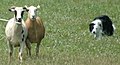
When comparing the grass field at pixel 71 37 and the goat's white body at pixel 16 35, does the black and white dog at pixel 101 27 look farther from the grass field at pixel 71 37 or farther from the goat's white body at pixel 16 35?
the goat's white body at pixel 16 35

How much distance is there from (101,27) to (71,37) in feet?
8.26

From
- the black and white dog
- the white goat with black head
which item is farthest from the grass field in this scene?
the white goat with black head

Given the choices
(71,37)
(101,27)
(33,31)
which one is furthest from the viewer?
(101,27)

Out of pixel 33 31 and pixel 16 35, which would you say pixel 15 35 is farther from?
pixel 33 31

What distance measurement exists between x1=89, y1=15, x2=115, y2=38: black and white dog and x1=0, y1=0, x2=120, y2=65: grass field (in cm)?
33

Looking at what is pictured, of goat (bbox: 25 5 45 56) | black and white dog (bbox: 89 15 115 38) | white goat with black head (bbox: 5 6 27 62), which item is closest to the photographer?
white goat with black head (bbox: 5 6 27 62)

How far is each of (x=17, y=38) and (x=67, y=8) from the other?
16642 mm

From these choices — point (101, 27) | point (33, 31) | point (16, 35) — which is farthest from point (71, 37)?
point (16, 35)

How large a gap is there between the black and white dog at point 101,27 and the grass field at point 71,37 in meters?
0.33

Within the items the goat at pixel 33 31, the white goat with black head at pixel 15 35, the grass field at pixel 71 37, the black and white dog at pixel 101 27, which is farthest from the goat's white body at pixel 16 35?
the black and white dog at pixel 101 27

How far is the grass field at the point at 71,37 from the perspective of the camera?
16.0 metres

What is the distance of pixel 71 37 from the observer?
21.5m

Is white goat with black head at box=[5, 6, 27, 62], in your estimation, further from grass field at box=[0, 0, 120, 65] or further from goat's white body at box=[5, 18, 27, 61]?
grass field at box=[0, 0, 120, 65]

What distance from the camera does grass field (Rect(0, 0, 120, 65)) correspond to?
1603 cm
